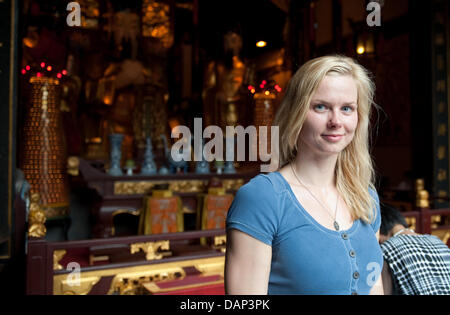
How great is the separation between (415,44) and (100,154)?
4196 mm

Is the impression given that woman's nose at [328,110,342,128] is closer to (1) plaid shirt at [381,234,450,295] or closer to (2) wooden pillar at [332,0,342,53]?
(1) plaid shirt at [381,234,450,295]

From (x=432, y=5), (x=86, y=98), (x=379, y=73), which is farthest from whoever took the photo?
(x=86, y=98)

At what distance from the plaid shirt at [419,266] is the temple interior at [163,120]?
0.38 metres

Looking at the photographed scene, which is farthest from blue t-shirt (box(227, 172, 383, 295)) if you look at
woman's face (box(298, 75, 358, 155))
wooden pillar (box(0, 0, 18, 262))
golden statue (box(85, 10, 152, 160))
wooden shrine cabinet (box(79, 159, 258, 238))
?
golden statue (box(85, 10, 152, 160))

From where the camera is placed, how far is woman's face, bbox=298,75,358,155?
65 centimetres

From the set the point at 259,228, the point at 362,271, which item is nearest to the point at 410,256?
the point at 362,271

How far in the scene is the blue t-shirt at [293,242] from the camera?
2.04ft

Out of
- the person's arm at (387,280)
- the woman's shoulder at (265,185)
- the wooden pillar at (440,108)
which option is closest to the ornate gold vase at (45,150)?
the person's arm at (387,280)

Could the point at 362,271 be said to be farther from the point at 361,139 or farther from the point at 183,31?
the point at 183,31

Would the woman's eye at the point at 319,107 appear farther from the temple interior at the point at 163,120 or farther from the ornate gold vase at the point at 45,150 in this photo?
the ornate gold vase at the point at 45,150

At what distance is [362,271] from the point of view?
0.68 m

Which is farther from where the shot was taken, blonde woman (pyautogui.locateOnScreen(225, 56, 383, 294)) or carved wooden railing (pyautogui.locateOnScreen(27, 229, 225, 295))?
carved wooden railing (pyautogui.locateOnScreen(27, 229, 225, 295))

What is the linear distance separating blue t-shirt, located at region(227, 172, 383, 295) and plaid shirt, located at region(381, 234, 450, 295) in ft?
1.72

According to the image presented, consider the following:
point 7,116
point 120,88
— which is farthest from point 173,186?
point 120,88
